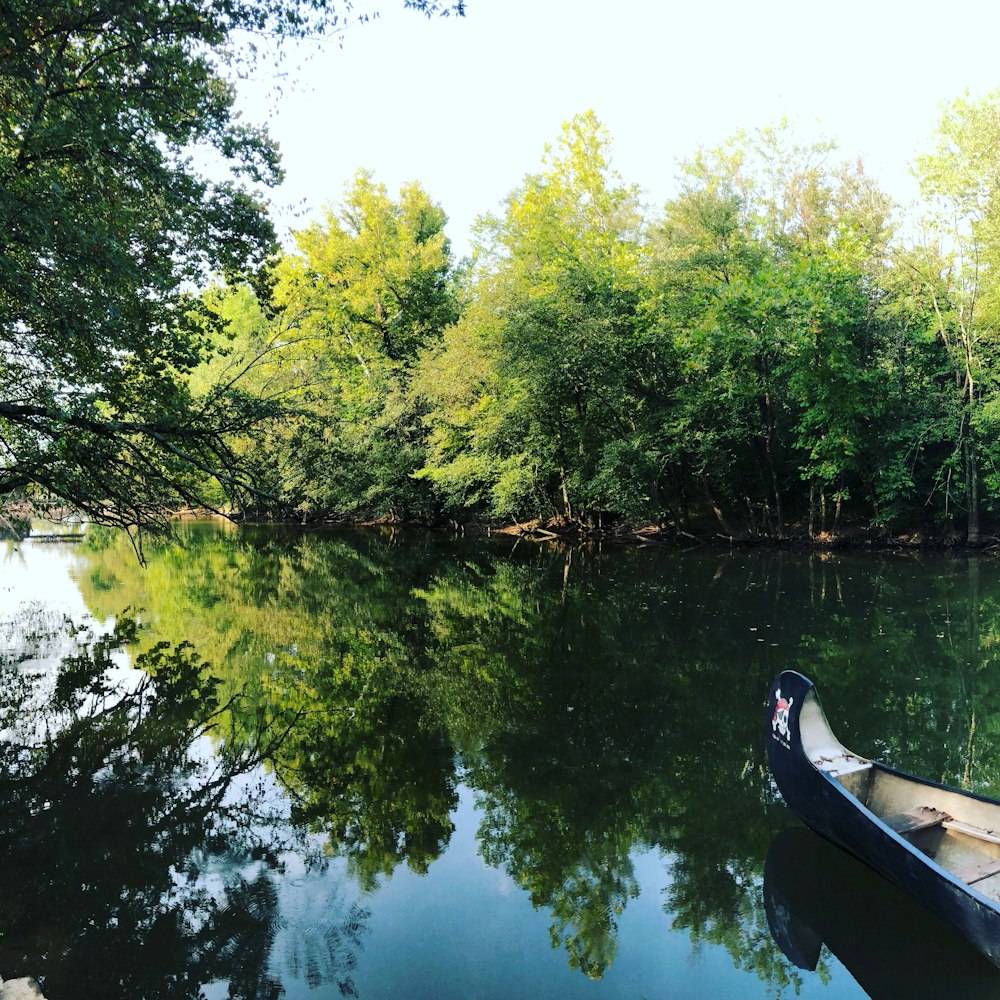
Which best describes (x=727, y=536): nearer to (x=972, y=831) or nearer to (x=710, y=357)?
(x=710, y=357)

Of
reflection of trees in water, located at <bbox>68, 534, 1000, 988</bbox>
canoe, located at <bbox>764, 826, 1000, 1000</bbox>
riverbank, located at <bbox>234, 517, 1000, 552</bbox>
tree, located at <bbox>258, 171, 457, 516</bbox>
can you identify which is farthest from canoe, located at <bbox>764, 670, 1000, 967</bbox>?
tree, located at <bbox>258, 171, 457, 516</bbox>

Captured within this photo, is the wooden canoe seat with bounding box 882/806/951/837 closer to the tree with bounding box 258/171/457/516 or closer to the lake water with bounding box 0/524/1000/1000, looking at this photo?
the lake water with bounding box 0/524/1000/1000

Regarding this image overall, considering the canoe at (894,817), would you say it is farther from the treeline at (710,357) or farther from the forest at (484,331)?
the treeline at (710,357)

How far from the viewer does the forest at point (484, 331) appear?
7.74m

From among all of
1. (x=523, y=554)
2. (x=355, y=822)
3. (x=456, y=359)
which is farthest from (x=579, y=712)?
(x=456, y=359)

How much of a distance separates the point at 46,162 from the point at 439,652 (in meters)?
8.13

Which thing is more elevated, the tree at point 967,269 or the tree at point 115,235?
the tree at point 967,269

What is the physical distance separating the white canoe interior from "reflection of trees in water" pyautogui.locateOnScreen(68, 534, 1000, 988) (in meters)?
0.90

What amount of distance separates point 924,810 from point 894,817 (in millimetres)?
206

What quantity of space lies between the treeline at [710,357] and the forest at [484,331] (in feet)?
0.39

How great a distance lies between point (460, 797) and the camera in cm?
694

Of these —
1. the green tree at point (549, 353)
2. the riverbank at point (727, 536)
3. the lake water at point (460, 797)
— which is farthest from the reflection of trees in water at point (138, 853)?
the green tree at point (549, 353)

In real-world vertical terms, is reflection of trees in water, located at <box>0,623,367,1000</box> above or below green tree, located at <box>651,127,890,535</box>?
below

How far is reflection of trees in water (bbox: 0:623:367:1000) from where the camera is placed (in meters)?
4.61
